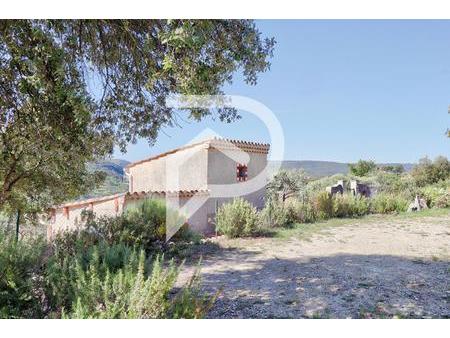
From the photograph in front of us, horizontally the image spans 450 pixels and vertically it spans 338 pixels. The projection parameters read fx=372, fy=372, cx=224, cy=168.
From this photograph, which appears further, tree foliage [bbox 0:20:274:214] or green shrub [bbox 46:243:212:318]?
tree foliage [bbox 0:20:274:214]

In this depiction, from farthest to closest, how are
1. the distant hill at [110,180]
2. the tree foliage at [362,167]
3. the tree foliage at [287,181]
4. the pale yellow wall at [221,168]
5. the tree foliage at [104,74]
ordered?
the tree foliage at [362,167], the tree foliage at [287,181], the pale yellow wall at [221,168], the distant hill at [110,180], the tree foliage at [104,74]

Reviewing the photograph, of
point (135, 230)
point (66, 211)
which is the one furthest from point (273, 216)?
point (66, 211)

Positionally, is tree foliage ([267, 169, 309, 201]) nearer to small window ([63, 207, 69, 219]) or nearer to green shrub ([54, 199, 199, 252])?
small window ([63, 207, 69, 219])

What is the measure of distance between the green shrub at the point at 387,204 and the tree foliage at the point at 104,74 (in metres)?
11.6

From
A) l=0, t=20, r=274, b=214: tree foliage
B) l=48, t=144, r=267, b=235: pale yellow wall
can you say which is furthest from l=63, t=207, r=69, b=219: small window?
l=0, t=20, r=274, b=214: tree foliage

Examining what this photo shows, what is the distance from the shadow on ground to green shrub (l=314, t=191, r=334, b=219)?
676 cm

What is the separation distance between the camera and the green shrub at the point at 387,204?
1555 centimetres

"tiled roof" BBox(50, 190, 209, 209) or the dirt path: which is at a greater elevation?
"tiled roof" BBox(50, 190, 209, 209)

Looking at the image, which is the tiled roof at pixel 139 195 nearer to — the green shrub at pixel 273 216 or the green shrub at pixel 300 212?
the green shrub at pixel 273 216

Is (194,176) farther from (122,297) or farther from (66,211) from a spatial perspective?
(122,297)

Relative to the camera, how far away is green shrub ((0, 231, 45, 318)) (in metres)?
3.62

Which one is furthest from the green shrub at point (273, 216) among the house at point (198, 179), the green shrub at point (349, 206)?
the green shrub at point (349, 206)

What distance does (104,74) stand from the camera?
20.2ft
